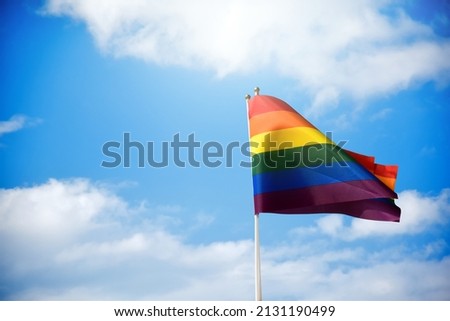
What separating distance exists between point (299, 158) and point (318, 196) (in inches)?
27.1

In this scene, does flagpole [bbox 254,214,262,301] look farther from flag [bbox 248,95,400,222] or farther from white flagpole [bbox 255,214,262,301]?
flag [bbox 248,95,400,222]

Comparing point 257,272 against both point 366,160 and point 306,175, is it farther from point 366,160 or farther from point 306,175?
point 366,160

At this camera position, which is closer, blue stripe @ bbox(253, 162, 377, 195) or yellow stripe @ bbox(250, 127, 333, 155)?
blue stripe @ bbox(253, 162, 377, 195)

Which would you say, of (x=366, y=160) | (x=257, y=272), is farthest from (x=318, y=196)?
(x=257, y=272)

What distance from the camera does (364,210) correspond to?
10.7m

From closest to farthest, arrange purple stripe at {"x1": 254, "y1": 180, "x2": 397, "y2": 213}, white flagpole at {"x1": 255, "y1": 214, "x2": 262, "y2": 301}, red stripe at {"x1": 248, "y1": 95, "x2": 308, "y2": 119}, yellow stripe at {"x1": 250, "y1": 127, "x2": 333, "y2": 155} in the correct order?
white flagpole at {"x1": 255, "y1": 214, "x2": 262, "y2": 301} < purple stripe at {"x1": 254, "y1": 180, "x2": 397, "y2": 213} < yellow stripe at {"x1": 250, "y1": 127, "x2": 333, "y2": 155} < red stripe at {"x1": 248, "y1": 95, "x2": 308, "y2": 119}

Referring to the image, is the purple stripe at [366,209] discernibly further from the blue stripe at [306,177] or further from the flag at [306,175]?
the blue stripe at [306,177]

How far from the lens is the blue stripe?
1062cm

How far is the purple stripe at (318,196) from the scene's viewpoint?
10.6 m

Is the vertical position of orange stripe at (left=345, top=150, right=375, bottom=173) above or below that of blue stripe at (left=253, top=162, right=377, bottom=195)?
above

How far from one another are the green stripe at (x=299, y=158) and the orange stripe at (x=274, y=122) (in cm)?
40

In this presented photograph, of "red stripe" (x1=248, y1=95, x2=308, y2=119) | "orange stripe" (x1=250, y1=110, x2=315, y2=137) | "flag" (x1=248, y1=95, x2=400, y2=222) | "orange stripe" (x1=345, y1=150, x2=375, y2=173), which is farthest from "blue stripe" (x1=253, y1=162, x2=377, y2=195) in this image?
"red stripe" (x1=248, y1=95, x2=308, y2=119)
